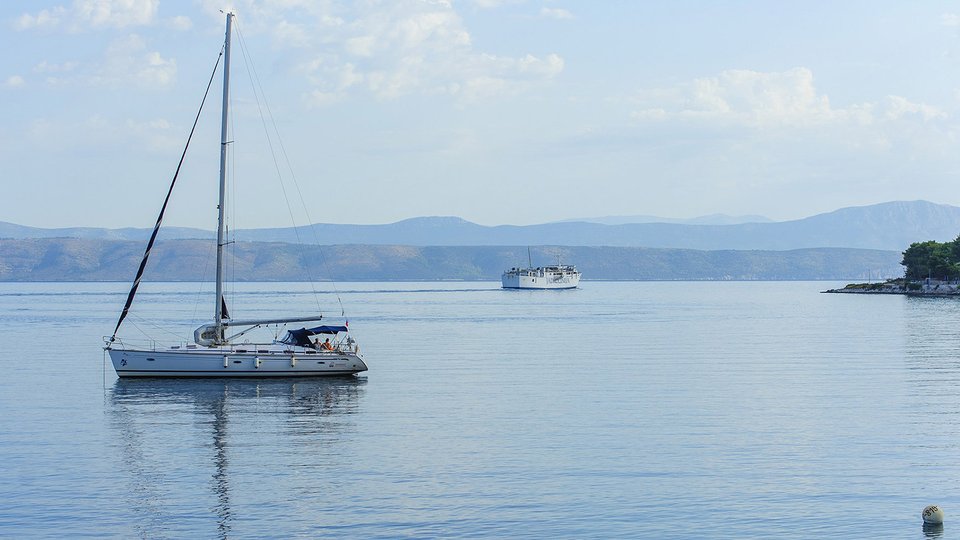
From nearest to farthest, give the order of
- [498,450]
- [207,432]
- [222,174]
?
1. [498,450]
2. [207,432]
3. [222,174]

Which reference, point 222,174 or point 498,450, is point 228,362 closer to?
point 222,174

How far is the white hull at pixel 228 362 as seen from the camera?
2170 inches

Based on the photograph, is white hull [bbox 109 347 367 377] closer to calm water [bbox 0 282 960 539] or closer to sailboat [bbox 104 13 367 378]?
sailboat [bbox 104 13 367 378]

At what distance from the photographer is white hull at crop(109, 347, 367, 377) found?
5512 cm

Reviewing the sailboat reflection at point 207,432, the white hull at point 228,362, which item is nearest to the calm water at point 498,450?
the sailboat reflection at point 207,432

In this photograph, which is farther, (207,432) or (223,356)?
(223,356)

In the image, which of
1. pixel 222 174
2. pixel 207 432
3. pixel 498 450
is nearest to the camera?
pixel 498 450

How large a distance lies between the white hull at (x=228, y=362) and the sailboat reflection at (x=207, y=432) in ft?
1.48

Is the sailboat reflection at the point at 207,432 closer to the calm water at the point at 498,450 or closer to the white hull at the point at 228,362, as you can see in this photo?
the calm water at the point at 498,450

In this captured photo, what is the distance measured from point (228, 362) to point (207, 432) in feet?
55.7

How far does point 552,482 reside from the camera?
1156 inches

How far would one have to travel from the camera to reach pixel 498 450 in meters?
34.3

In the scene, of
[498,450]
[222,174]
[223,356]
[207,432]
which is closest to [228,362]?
[223,356]

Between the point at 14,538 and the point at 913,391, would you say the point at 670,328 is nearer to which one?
the point at 913,391
